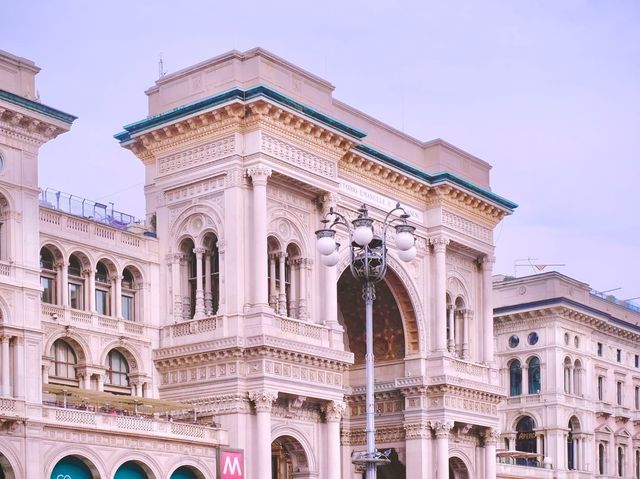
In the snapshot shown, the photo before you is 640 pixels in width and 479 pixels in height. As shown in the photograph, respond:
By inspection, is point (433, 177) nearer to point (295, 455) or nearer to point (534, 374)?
point (295, 455)

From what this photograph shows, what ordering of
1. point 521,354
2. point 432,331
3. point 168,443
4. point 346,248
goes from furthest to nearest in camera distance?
1. point 521,354
2. point 432,331
3. point 346,248
4. point 168,443

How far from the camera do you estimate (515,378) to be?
3098 inches

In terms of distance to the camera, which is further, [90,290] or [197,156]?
[197,156]

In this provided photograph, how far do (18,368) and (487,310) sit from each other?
28349mm

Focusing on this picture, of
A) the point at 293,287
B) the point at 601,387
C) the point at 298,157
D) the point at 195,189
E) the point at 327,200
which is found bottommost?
the point at 601,387

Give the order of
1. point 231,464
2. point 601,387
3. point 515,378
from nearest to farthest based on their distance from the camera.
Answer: point 231,464
point 515,378
point 601,387

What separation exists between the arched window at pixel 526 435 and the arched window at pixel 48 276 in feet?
128

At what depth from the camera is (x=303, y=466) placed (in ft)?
161

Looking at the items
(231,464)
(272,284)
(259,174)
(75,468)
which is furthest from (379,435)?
(75,468)

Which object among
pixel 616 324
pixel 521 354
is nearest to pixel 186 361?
pixel 521 354

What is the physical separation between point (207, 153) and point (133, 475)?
41.1 feet

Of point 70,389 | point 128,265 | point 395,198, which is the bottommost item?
point 70,389

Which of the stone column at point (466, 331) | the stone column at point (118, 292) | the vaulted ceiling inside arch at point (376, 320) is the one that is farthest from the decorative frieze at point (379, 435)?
the stone column at point (118, 292)

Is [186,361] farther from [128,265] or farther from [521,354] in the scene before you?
[521,354]
